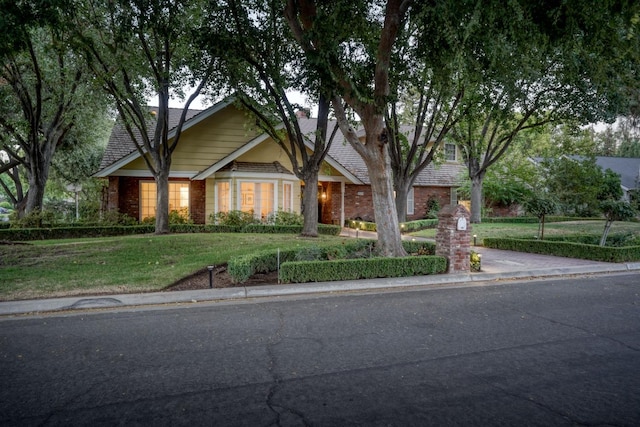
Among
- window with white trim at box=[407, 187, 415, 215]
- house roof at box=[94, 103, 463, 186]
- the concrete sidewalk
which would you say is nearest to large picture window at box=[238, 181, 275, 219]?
house roof at box=[94, 103, 463, 186]

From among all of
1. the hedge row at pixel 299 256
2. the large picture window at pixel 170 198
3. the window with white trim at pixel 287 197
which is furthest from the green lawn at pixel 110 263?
the large picture window at pixel 170 198

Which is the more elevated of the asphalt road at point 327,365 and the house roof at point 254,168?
the house roof at point 254,168

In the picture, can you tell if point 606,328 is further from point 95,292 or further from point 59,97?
point 59,97

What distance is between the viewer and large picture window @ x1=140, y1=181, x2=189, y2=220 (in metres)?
20.6

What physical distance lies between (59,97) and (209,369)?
1840cm

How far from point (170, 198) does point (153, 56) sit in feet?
26.2

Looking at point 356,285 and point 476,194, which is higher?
point 476,194

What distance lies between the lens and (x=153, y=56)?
15508mm

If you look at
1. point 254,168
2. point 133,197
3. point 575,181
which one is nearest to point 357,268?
point 254,168

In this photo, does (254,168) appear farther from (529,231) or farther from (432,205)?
(529,231)

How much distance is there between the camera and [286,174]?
805 inches

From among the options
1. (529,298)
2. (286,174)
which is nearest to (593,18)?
(529,298)

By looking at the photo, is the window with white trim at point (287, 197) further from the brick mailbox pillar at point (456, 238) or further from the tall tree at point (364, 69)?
the brick mailbox pillar at point (456, 238)

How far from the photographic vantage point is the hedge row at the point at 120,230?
15.7 m
